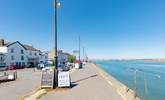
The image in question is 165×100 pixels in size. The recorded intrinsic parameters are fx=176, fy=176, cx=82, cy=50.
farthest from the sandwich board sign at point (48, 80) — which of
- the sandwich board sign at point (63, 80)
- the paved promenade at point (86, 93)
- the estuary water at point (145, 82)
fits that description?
the estuary water at point (145, 82)

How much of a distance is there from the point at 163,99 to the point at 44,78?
9.01 metres

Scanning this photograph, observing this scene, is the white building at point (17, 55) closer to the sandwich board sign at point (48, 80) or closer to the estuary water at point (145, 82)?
the estuary water at point (145, 82)

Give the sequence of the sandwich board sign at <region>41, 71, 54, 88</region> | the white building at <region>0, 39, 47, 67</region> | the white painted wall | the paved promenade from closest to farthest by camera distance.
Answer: the paved promenade < the sandwich board sign at <region>41, 71, 54, 88</region> < the white building at <region>0, 39, 47, 67</region> < the white painted wall

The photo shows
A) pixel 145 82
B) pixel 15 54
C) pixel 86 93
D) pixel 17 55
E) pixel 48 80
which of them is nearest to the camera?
pixel 145 82

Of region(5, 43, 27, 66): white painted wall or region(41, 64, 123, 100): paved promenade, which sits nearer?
region(41, 64, 123, 100): paved promenade

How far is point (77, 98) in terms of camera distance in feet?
29.9

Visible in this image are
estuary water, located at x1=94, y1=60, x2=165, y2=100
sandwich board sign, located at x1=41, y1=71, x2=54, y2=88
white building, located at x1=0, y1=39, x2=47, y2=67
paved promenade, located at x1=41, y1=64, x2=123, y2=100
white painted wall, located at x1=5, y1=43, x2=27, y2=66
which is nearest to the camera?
paved promenade, located at x1=41, y1=64, x2=123, y2=100

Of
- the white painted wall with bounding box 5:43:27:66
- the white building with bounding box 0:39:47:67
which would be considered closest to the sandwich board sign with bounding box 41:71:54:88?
the white building with bounding box 0:39:47:67

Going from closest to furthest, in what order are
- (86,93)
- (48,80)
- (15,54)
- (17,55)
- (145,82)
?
(145,82)
(86,93)
(48,80)
(15,54)
(17,55)

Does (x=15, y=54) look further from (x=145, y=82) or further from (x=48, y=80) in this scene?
(x=145, y=82)

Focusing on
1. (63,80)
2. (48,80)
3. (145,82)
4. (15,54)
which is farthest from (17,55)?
(145,82)

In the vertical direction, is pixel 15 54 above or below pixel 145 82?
above

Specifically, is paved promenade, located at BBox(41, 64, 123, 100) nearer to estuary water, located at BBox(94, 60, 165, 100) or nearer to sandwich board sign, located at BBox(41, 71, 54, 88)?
sandwich board sign, located at BBox(41, 71, 54, 88)

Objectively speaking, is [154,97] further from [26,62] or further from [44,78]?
[26,62]
